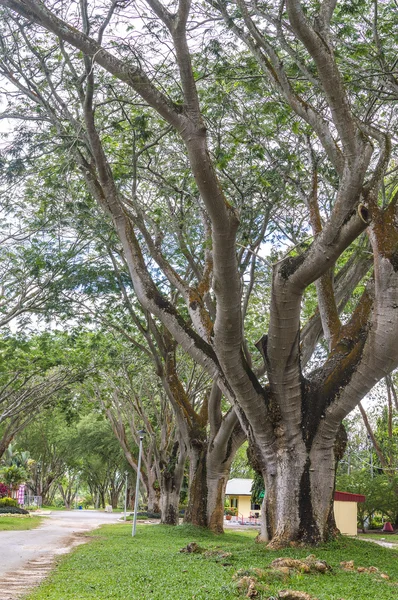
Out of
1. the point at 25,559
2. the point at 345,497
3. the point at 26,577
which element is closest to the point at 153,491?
the point at 345,497

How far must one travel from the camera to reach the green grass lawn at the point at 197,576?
6488 mm

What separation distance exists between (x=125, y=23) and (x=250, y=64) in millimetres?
2223

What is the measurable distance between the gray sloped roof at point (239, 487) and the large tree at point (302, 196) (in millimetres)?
36907

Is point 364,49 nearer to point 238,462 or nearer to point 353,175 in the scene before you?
point 353,175

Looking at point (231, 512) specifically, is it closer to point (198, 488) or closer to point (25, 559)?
point (198, 488)

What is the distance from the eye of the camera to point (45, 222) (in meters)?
13.3

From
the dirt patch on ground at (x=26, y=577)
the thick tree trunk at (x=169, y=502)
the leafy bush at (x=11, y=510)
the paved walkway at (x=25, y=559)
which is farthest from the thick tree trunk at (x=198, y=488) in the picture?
the leafy bush at (x=11, y=510)

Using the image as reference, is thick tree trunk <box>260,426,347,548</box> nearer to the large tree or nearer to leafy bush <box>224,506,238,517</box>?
the large tree

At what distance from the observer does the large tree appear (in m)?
7.41

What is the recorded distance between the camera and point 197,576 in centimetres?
773

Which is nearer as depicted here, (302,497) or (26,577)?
(26,577)

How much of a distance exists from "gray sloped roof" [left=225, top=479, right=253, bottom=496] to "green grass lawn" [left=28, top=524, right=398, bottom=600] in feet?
118

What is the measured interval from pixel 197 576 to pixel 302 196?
725 centimetres

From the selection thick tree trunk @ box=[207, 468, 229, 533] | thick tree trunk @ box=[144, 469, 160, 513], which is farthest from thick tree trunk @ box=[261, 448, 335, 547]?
thick tree trunk @ box=[144, 469, 160, 513]
